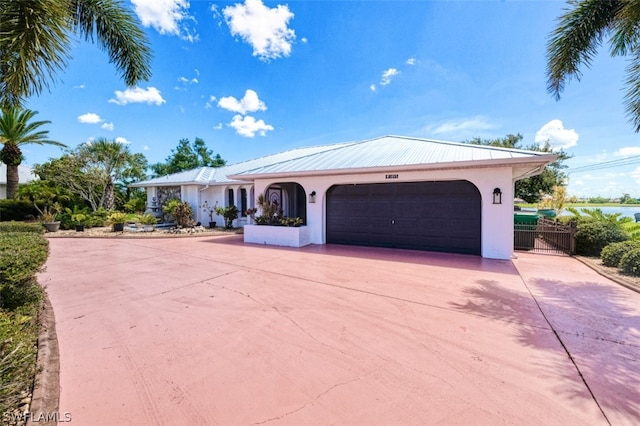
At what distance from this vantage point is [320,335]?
3.74 m

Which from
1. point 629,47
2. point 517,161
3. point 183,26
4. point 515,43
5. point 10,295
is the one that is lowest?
point 10,295

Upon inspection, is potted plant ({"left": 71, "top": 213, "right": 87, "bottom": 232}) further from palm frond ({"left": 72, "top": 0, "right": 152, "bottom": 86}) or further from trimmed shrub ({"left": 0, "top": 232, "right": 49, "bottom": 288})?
trimmed shrub ({"left": 0, "top": 232, "right": 49, "bottom": 288})

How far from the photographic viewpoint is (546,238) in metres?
10.5

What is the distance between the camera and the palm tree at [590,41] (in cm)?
604

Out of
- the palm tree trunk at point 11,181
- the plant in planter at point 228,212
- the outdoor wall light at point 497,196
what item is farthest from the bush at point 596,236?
the palm tree trunk at point 11,181

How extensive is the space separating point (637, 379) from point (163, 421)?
4.69 m

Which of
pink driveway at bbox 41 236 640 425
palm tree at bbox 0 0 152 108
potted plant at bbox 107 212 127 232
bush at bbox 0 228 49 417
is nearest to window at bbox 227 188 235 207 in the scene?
potted plant at bbox 107 212 127 232

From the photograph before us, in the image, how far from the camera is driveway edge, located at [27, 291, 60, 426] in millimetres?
2264

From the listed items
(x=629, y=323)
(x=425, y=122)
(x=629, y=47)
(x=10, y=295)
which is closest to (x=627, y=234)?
(x=629, y=47)

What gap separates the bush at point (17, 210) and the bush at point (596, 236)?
3169 centimetres

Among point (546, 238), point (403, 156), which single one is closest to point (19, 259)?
Result: point (403, 156)

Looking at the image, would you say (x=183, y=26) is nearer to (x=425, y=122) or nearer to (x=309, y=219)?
(x=309, y=219)

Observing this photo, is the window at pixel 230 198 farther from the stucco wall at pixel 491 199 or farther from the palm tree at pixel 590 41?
the palm tree at pixel 590 41

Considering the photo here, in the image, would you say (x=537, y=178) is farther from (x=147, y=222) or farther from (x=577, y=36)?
(x=147, y=222)
